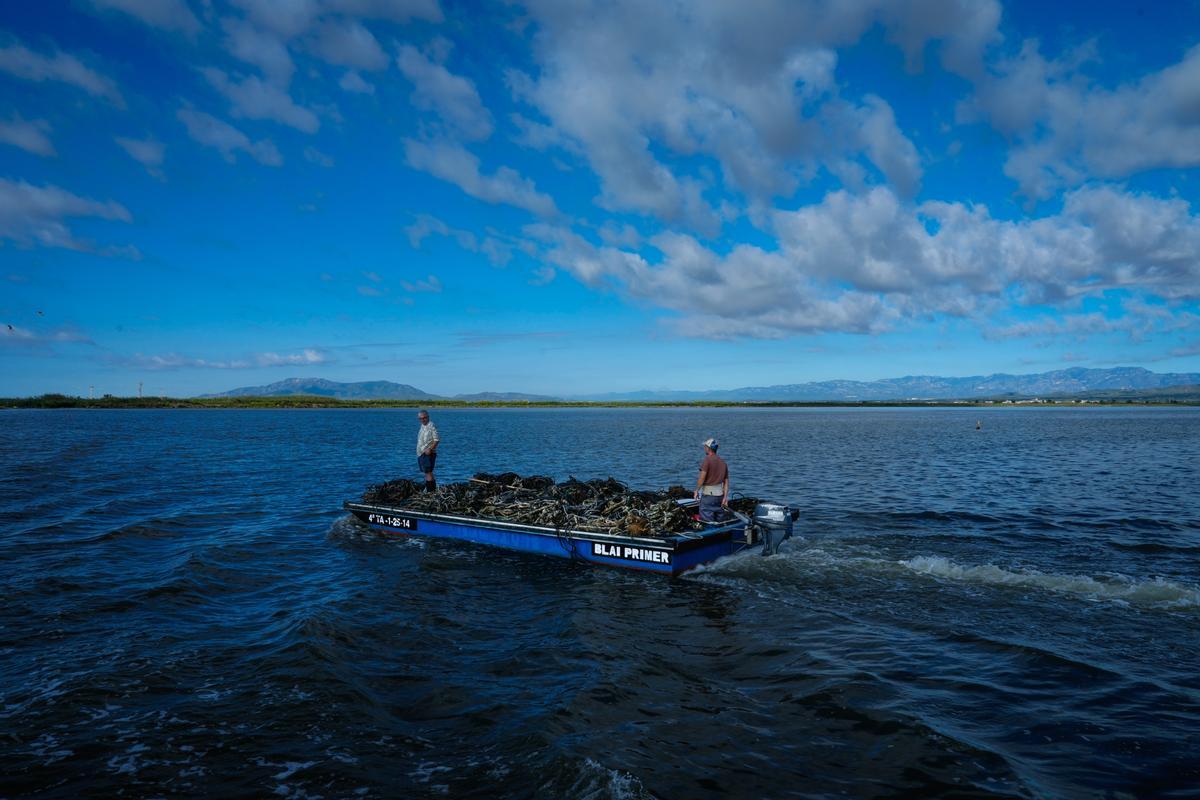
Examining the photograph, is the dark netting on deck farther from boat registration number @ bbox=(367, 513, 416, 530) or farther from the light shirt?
the light shirt

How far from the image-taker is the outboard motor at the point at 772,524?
16484 millimetres

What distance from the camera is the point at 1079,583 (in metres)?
13.9

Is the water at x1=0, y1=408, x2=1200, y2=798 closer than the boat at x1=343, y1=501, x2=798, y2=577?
Yes

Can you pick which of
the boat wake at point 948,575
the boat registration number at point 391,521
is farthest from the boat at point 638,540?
the boat registration number at point 391,521

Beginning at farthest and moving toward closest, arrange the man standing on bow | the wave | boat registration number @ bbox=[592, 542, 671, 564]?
the man standing on bow
boat registration number @ bbox=[592, 542, 671, 564]
the wave

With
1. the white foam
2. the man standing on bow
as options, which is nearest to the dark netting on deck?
the man standing on bow

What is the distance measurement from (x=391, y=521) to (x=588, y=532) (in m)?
7.60

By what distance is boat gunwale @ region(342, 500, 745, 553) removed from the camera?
49.8ft

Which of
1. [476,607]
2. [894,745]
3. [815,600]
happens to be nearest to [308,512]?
[476,607]

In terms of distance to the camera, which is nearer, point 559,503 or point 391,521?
point 559,503

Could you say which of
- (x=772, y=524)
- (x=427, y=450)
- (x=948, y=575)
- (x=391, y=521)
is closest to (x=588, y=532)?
(x=772, y=524)

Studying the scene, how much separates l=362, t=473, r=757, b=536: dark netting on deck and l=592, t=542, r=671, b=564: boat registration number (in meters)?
0.39

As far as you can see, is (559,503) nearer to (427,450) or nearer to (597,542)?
(597,542)

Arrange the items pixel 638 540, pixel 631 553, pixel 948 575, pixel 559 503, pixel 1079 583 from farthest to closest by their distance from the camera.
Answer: pixel 559 503 < pixel 631 553 < pixel 638 540 < pixel 948 575 < pixel 1079 583
